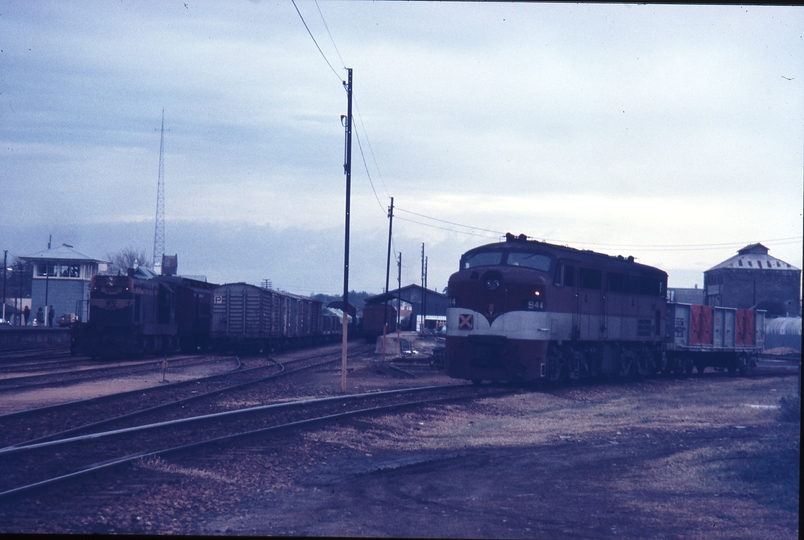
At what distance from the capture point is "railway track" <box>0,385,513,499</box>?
924 cm

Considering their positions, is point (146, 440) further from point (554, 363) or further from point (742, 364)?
point (742, 364)

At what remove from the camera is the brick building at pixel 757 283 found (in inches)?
2734

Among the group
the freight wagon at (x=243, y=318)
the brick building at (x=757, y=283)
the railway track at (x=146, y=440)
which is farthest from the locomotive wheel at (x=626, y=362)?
the brick building at (x=757, y=283)

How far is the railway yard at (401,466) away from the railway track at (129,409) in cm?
5

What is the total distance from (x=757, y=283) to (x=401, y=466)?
224 feet

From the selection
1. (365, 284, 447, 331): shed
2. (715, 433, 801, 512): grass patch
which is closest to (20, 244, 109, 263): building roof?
(365, 284, 447, 331): shed

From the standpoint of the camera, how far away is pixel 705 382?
26547mm

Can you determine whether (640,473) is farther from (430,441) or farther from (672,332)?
(672,332)

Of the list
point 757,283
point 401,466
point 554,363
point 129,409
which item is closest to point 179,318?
point 554,363

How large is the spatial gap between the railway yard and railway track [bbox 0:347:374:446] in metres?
0.05

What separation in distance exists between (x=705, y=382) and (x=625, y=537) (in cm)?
2132

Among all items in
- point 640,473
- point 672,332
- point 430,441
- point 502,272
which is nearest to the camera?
point 640,473

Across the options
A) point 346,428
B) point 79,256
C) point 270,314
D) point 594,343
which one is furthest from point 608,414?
point 79,256

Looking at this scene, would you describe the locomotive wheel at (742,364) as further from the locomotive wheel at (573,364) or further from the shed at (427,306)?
the shed at (427,306)
